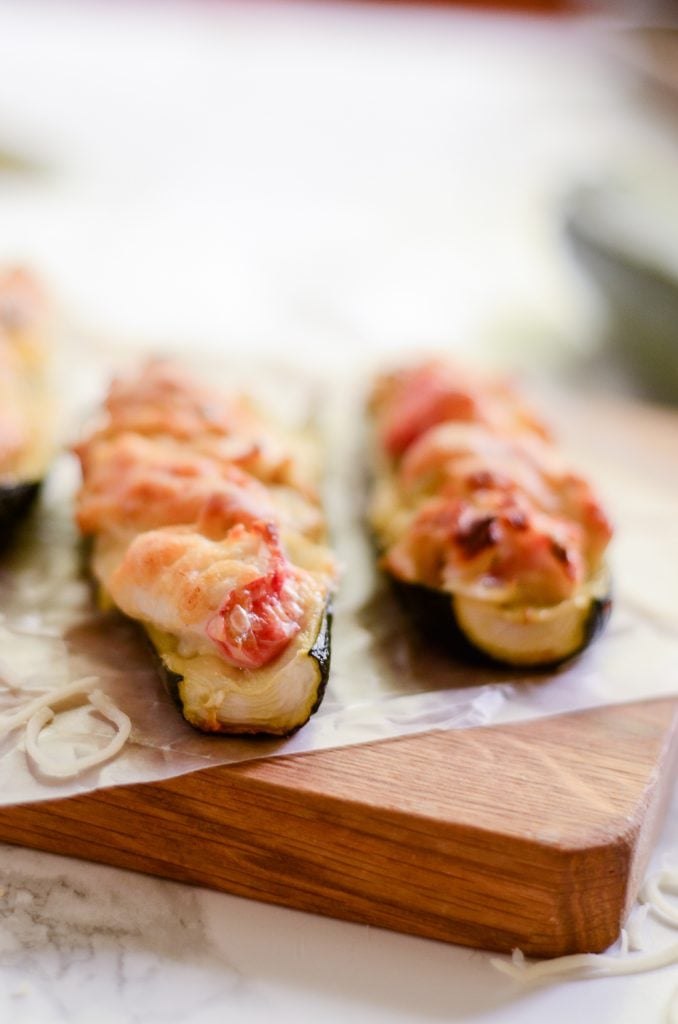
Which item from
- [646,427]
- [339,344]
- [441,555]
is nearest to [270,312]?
[339,344]

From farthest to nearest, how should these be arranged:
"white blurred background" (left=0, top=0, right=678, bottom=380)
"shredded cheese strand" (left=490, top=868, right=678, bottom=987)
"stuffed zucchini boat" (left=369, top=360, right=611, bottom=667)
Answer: "white blurred background" (left=0, top=0, right=678, bottom=380), "stuffed zucchini boat" (left=369, top=360, right=611, bottom=667), "shredded cheese strand" (left=490, top=868, right=678, bottom=987)

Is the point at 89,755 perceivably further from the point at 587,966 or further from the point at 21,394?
the point at 21,394

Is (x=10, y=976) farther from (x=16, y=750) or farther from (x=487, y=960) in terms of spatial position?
(x=487, y=960)

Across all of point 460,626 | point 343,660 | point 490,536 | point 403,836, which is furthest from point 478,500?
point 403,836

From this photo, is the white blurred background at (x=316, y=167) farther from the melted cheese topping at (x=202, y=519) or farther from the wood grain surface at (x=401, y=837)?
the wood grain surface at (x=401, y=837)

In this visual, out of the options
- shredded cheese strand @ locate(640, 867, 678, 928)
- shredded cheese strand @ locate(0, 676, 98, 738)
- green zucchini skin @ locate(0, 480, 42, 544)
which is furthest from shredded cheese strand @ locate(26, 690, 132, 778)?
shredded cheese strand @ locate(640, 867, 678, 928)

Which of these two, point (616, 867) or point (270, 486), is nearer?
point (616, 867)

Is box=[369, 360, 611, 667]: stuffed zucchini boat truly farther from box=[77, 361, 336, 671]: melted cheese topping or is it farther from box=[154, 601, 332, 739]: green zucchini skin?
box=[154, 601, 332, 739]: green zucchini skin
